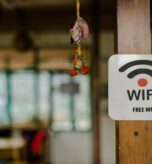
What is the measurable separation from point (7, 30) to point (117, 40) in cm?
570

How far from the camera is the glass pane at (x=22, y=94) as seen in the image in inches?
305

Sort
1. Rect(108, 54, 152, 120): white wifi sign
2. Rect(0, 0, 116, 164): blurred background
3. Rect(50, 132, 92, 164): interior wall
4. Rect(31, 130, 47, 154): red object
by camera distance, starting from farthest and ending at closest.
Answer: Rect(50, 132, 92, 164): interior wall, Rect(0, 0, 116, 164): blurred background, Rect(31, 130, 47, 154): red object, Rect(108, 54, 152, 120): white wifi sign

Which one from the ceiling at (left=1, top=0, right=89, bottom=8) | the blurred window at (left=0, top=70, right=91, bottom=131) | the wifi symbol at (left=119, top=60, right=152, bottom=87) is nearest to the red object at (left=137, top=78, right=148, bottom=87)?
the wifi symbol at (left=119, top=60, right=152, bottom=87)

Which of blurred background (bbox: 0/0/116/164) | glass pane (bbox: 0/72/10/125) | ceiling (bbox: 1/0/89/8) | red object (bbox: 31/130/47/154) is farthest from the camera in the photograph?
glass pane (bbox: 0/72/10/125)

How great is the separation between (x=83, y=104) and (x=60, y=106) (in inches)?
17.9

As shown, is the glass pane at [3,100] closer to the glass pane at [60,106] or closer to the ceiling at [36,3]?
the glass pane at [60,106]

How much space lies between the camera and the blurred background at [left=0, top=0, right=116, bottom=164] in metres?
6.80

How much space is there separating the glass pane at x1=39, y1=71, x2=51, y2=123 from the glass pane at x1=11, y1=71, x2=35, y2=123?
0.19 meters

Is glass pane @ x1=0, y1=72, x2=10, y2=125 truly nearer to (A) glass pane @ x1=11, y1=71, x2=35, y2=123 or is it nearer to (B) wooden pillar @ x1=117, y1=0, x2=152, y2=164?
(A) glass pane @ x1=11, y1=71, x2=35, y2=123

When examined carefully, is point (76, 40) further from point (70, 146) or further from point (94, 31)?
point (70, 146)

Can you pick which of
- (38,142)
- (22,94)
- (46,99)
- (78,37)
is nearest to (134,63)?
(78,37)

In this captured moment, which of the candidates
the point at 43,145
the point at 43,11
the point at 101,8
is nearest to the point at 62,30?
the point at 43,11

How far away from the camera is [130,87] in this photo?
167 cm

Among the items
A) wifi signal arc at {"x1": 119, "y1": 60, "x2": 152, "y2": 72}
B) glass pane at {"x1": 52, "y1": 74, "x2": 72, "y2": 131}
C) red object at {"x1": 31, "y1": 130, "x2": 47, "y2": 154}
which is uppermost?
wifi signal arc at {"x1": 119, "y1": 60, "x2": 152, "y2": 72}
